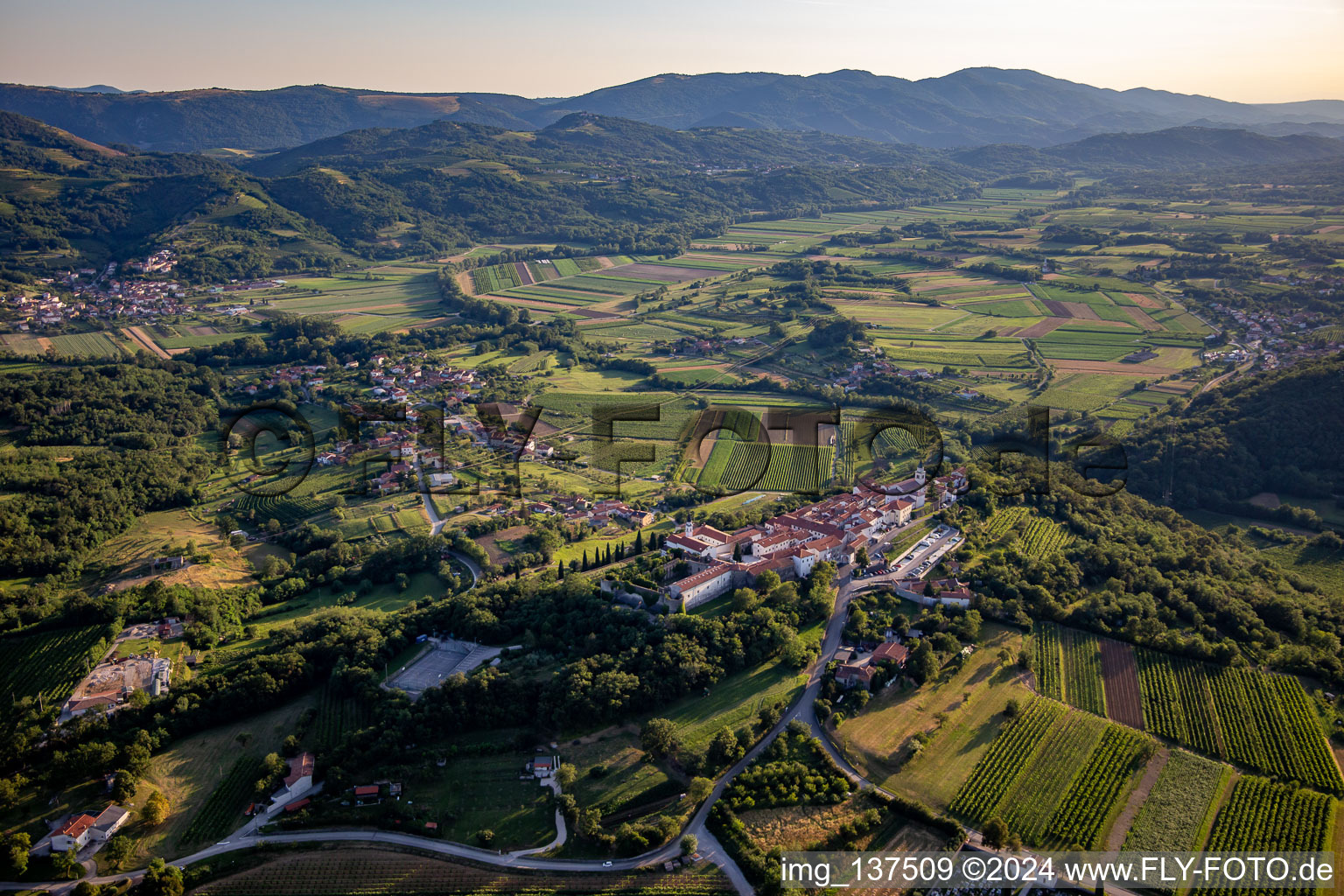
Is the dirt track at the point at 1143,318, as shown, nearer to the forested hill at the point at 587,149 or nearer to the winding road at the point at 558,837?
the winding road at the point at 558,837

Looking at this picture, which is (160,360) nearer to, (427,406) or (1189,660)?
(427,406)

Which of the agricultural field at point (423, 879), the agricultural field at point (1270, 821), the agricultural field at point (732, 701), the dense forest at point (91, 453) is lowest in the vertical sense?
the agricultural field at point (1270, 821)

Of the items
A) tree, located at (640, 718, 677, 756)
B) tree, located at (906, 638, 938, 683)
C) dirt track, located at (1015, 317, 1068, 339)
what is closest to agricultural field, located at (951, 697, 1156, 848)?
tree, located at (906, 638, 938, 683)

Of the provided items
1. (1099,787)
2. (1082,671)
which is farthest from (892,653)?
(1099,787)

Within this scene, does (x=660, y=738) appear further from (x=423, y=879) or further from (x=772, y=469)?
(x=772, y=469)

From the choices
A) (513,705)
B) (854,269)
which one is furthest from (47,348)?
(854,269)

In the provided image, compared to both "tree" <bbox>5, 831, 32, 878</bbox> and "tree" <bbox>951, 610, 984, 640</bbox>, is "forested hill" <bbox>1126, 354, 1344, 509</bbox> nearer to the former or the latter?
"tree" <bbox>951, 610, 984, 640</bbox>

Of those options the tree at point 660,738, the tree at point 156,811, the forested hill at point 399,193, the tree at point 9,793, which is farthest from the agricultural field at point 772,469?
the forested hill at point 399,193
